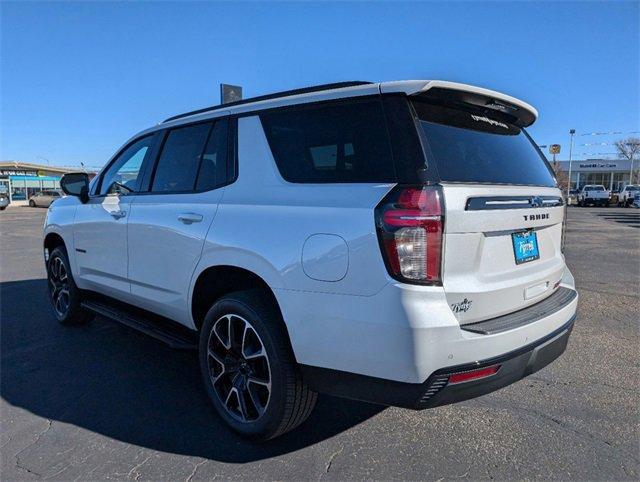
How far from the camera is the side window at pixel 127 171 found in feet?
13.0

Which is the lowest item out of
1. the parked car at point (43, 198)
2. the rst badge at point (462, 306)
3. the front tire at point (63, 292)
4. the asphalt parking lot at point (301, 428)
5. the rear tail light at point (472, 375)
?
the parked car at point (43, 198)

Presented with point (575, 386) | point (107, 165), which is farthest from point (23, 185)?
point (575, 386)

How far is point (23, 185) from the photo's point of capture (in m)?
51.4

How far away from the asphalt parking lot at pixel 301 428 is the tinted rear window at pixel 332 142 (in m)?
1.55

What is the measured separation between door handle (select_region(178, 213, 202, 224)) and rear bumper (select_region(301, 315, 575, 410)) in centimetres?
125

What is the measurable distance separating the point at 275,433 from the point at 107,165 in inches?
121

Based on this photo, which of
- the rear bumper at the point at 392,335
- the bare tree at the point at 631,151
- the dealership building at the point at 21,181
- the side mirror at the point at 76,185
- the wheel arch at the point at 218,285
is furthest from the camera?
the bare tree at the point at 631,151

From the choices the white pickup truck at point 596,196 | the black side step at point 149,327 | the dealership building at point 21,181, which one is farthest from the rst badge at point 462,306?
the dealership building at point 21,181

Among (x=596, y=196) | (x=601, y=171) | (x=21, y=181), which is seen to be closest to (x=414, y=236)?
(x=596, y=196)

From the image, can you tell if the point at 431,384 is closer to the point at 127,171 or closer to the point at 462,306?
the point at 462,306

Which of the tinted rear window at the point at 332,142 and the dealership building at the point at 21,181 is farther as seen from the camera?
the dealership building at the point at 21,181

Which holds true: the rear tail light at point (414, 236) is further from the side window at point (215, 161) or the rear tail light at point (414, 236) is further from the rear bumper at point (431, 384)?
the side window at point (215, 161)

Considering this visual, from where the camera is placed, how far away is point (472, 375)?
2209 millimetres

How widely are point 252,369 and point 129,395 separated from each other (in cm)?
120
